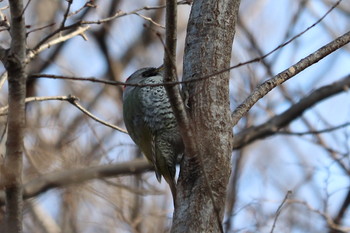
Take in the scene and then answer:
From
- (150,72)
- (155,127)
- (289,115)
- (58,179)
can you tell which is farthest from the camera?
(289,115)

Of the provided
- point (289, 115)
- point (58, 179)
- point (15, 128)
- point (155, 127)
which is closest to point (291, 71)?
point (15, 128)

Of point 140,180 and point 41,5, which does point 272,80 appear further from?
point 41,5

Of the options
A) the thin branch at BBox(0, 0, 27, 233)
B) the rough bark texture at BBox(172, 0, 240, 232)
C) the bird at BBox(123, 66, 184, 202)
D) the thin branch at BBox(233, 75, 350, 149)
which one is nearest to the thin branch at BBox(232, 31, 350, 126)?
the rough bark texture at BBox(172, 0, 240, 232)

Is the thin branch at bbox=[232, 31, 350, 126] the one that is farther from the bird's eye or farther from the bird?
the bird's eye

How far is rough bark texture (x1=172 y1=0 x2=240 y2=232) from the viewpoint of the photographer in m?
2.78

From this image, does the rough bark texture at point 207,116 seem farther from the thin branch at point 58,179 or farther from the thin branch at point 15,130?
the thin branch at point 58,179

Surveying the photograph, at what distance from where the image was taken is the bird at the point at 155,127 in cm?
449

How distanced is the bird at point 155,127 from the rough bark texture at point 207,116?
4.18 ft

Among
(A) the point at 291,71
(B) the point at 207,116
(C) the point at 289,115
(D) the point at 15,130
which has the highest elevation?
(C) the point at 289,115

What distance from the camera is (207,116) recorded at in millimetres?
3018

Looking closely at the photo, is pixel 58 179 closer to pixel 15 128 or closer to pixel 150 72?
pixel 150 72

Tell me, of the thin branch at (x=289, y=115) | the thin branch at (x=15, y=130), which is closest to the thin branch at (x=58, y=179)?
the thin branch at (x=289, y=115)

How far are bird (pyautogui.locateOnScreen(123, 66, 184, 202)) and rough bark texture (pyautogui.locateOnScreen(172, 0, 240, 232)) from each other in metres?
1.27

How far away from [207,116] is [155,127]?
61.9 inches
